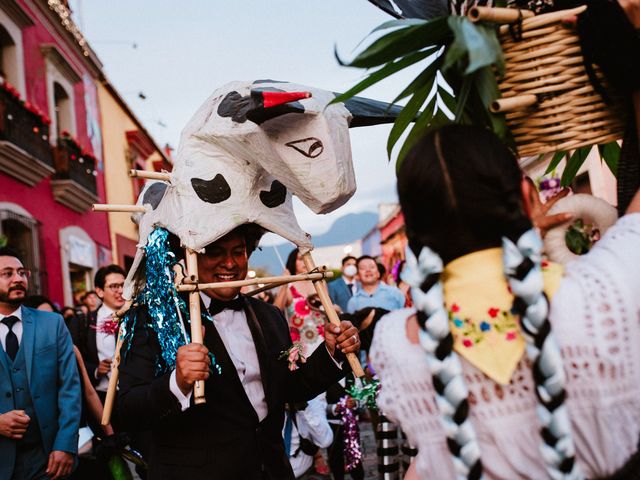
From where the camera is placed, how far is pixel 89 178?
49.0 ft

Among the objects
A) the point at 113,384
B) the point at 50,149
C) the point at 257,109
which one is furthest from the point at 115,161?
the point at 257,109

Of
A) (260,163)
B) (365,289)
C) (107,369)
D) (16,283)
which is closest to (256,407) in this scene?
(260,163)

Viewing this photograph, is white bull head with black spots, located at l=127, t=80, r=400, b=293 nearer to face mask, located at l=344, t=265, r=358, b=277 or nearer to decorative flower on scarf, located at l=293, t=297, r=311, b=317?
decorative flower on scarf, located at l=293, t=297, r=311, b=317

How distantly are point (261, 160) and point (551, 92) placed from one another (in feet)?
4.10

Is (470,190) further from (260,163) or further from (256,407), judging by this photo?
(256,407)

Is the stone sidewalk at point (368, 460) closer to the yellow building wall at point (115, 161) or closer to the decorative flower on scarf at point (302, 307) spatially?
→ the decorative flower on scarf at point (302, 307)

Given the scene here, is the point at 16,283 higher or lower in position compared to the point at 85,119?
lower

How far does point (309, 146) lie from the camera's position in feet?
8.01

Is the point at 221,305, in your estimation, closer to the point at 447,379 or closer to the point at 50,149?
the point at 447,379

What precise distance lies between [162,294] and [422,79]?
1.48 metres

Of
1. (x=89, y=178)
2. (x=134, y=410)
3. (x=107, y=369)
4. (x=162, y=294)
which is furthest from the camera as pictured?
(x=89, y=178)

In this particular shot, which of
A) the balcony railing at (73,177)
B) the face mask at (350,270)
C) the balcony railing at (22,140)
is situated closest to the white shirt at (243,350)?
the face mask at (350,270)

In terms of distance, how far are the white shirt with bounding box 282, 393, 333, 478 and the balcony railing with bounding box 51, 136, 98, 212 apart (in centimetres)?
926

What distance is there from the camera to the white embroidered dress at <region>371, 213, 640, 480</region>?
54.4 inches
